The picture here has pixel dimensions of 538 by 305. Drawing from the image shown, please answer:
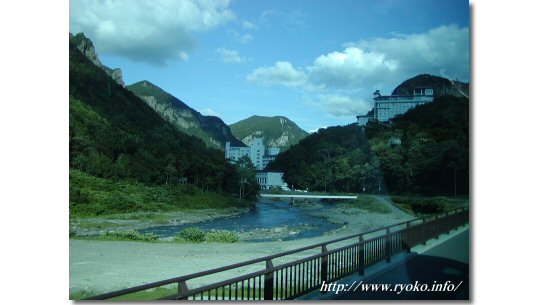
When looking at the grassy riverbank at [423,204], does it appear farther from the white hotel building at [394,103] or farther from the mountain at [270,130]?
the mountain at [270,130]

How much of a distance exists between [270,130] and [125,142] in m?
1.45

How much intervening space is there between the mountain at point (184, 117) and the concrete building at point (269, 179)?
0.39 metres

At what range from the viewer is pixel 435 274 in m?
3.76

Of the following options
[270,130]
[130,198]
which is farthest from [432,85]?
[130,198]

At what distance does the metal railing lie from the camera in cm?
315

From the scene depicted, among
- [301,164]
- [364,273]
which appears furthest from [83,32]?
[364,273]

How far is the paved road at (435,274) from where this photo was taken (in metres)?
3.65

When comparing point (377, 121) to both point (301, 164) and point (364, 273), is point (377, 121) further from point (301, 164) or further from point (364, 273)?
point (364, 273)

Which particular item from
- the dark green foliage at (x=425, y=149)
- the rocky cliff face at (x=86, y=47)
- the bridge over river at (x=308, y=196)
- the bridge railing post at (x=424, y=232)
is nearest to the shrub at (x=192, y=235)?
the bridge over river at (x=308, y=196)

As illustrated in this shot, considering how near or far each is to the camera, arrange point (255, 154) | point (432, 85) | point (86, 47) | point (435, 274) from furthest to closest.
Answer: point (255, 154) < point (432, 85) < point (86, 47) < point (435, 274)

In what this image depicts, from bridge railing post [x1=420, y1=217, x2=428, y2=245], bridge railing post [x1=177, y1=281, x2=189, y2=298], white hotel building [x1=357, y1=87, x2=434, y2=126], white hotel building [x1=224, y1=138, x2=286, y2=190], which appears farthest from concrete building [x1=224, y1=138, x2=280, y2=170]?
bridge railing post [x1=177, y1=281, x2=189, y2=298]

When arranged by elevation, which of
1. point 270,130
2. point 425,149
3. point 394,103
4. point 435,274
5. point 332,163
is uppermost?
point 394,103

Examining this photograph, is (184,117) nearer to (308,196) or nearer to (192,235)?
(192,235)

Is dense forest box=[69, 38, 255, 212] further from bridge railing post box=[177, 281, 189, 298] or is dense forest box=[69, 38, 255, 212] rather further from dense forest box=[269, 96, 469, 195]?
bridge railing post box=[177, 281, 189, 298]
